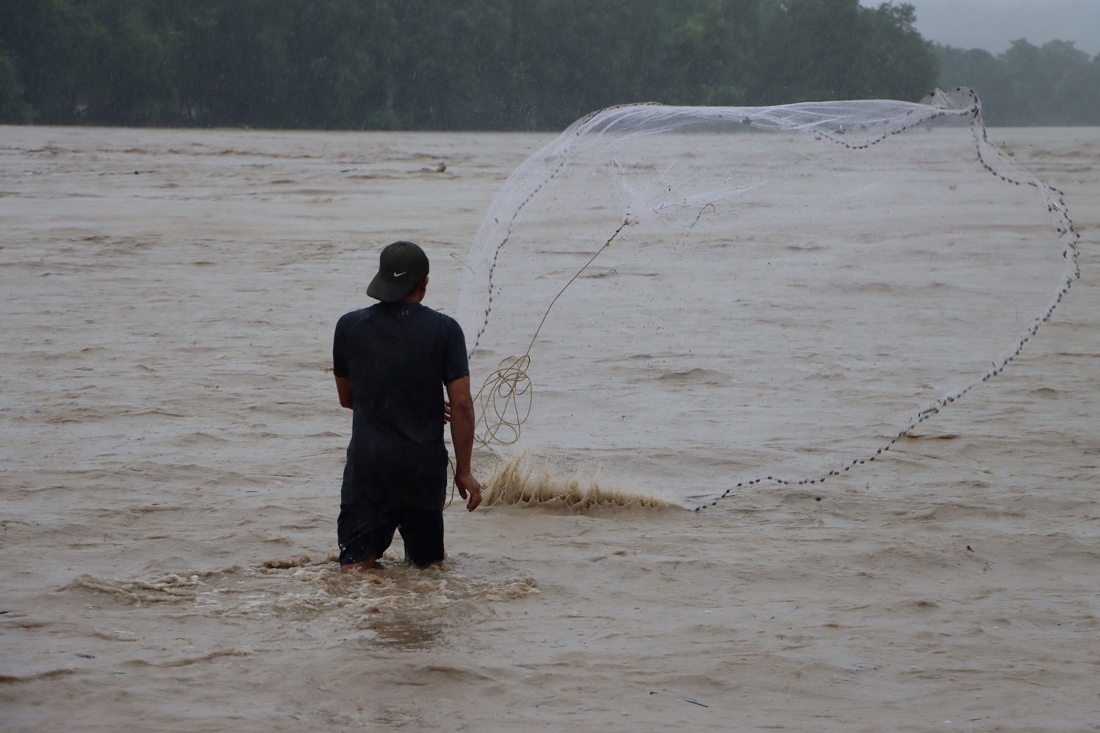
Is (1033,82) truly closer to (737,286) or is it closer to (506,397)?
(737,286)

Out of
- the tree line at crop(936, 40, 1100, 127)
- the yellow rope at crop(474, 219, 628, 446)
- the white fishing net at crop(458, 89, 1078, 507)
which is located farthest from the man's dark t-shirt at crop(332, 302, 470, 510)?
the tree line at crop(936, 40, 1100, 127)

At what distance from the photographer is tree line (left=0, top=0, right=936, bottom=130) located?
48844mm

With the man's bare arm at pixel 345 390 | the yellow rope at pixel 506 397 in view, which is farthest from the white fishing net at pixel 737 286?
the man's bare arm at pixel 345 390

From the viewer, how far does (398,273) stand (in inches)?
170

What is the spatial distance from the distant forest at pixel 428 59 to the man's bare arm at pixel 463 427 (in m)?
40.6

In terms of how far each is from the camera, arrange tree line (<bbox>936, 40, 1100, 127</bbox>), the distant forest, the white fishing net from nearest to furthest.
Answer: the white fishing net
the distant forest
tree line (<bbox>936, 40, 1100, 127</bbox>)

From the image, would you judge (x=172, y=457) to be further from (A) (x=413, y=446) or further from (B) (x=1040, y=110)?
(B) (x=1040, y=110)

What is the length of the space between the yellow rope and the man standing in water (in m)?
1.03

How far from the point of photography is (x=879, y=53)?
159ft

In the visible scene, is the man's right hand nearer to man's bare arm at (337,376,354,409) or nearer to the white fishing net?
man's bare arm at (337,376,354,409)

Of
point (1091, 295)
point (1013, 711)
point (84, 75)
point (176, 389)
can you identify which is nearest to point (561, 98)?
point (84, 75)

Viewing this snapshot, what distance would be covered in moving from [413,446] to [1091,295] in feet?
30.0

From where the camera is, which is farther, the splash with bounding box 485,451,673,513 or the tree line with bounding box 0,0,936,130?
the tree line with bounding box 0,0,936,130

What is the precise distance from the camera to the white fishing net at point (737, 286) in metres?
5.50
